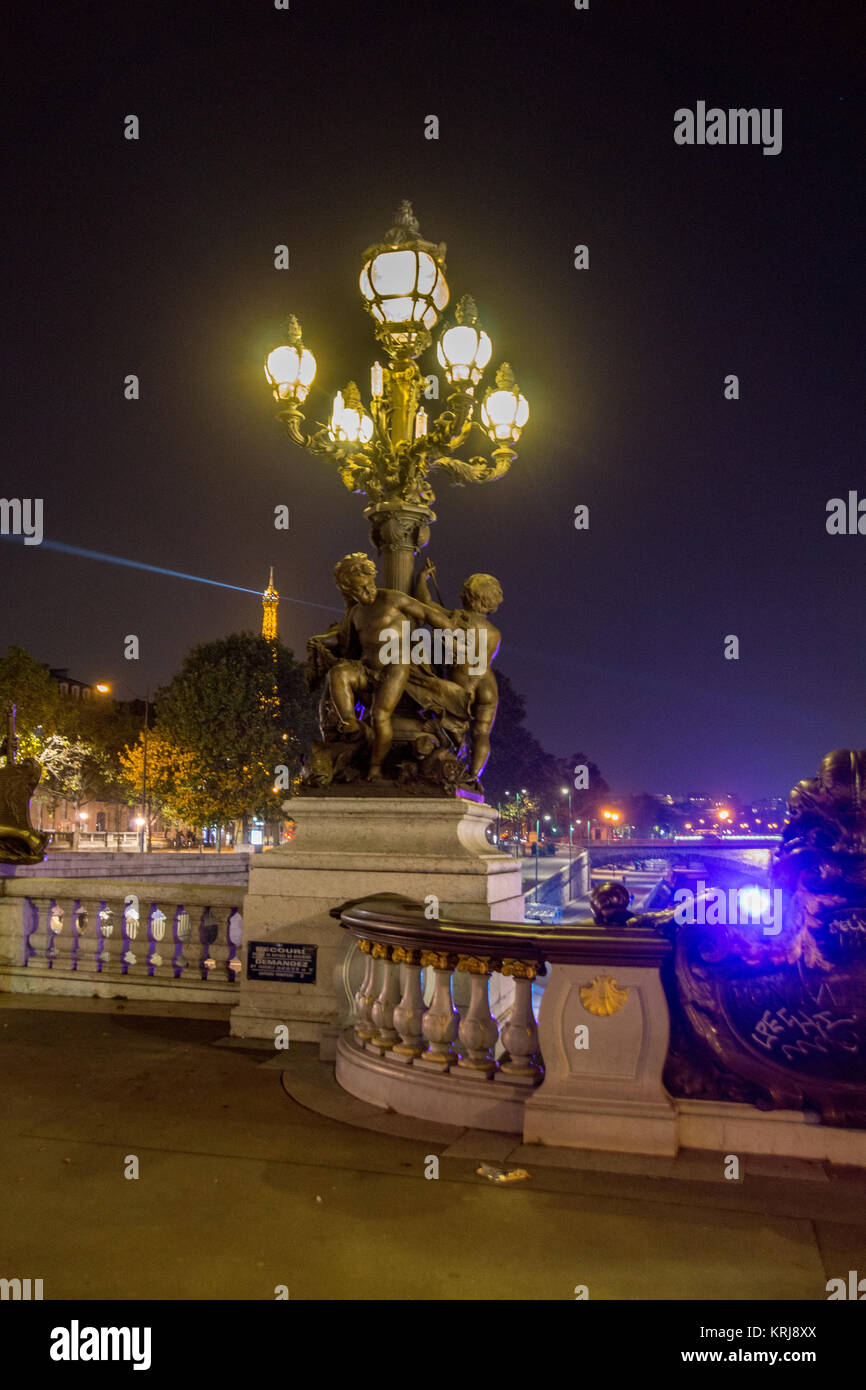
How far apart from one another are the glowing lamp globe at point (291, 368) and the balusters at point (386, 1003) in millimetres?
6157

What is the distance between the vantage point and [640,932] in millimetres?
5348

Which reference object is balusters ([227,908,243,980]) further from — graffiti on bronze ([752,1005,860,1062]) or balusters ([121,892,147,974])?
graffiti on bronze ([752,1005,860,1062])

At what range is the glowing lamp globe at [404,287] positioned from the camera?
9305mm

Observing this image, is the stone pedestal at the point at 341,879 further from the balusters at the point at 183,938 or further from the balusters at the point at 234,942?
the balusters at the point at 183,938

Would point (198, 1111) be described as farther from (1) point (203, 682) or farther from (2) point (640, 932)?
(1) point (203, 682)

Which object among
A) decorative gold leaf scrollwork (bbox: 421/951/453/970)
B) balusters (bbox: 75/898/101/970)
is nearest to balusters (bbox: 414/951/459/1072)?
decorative gold leaf scrollwork (bbox: 421/951/453/970)

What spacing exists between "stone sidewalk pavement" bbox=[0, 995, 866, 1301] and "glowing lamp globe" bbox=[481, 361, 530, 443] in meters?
7.02

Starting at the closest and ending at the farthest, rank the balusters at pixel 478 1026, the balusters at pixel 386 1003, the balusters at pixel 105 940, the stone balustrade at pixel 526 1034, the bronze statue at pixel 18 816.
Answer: the stone balustrade at pixel 526 1034 → the balusters at pixel 478 1026 → the balusters at pixel 386 1003 → the balusters at pixel 105 940 → the bronze statue at pixel 18 816

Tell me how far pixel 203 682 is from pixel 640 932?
5193 centimetres

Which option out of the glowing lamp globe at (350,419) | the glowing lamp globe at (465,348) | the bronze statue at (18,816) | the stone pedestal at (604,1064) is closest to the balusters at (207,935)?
the bronze statue at (18,816)

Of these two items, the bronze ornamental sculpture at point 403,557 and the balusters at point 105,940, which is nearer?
the bronze ornamental sculpture at point 403,557

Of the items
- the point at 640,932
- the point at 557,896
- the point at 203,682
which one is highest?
the point at 203,682

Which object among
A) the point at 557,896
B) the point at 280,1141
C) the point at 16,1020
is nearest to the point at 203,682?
the point at 557,896

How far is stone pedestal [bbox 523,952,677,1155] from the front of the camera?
5137 millimetres
